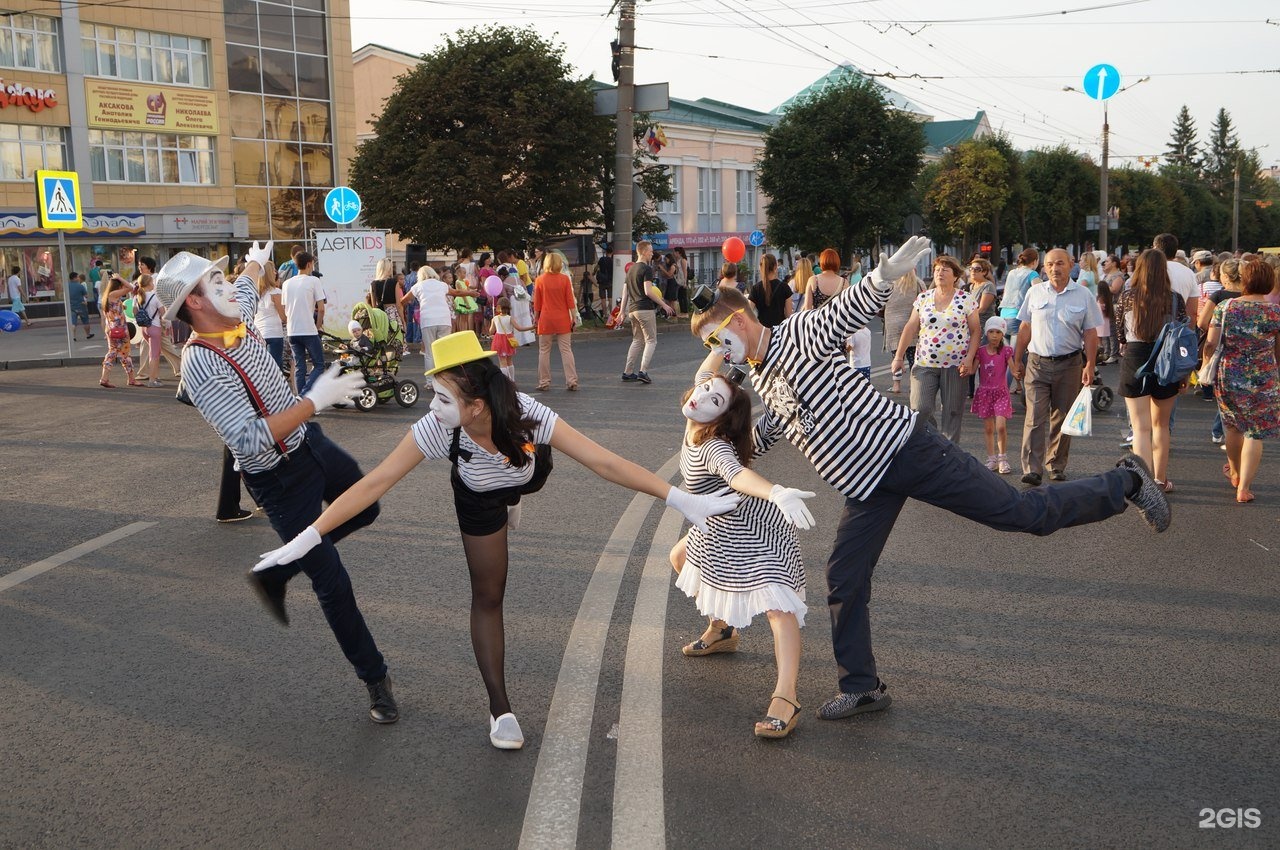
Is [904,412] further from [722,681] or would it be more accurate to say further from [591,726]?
[591,726]

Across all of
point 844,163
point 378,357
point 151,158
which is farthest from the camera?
point 844,163

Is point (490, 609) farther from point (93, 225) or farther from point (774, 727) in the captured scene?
point (93, 225)

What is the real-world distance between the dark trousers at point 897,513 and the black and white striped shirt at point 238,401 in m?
2.23

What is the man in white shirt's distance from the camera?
14000 mm

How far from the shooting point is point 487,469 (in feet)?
13.3

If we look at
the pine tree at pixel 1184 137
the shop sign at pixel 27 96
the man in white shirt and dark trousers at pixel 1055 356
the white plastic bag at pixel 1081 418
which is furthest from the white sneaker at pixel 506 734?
the pine tree at pixel 1184 137

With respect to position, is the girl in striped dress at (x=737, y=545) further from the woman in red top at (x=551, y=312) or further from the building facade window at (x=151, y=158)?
the building facade window at (x=151, y=158)

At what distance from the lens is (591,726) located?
4.35 meters

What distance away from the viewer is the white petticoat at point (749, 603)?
4500 mm

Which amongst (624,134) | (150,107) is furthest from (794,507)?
(150,107)

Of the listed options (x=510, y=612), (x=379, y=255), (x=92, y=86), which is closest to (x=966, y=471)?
(x=510, y=612)

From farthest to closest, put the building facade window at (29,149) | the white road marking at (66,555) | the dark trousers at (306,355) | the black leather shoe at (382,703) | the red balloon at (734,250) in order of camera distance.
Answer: the building facade window at (29,149), the red balloon at (734,250), the dark trousers at (306,355), the white road marking at (66,555), the black leather shoe at (382,703)

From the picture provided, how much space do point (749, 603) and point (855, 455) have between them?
73 centimetres

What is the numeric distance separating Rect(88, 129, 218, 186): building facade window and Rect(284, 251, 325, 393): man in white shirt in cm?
2892
